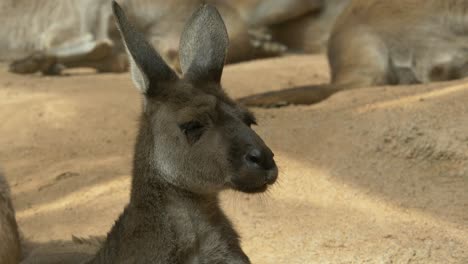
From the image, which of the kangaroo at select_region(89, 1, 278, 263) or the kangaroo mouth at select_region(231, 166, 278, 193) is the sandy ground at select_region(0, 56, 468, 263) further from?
the kangaroo mouth at select_region(231, 166, 278, 193)

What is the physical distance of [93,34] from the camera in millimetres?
10062

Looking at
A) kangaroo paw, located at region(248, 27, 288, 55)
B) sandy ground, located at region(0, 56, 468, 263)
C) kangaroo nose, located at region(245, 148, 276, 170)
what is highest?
kangaroo nose, located at region(245, 148, 276, 170)

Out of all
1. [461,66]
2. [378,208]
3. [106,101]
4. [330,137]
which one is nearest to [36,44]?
[106,101]

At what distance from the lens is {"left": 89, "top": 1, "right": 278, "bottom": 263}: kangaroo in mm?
3674

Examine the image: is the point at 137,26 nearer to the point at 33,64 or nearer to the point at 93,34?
the point at 93,34

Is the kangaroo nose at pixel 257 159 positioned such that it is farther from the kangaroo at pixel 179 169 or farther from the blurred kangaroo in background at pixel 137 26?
the blurred kangaroo in background at pixel 137 26

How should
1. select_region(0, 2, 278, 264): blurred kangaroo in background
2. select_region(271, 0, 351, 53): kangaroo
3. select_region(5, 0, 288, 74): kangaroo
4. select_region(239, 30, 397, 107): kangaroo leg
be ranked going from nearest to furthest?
1. select_region(0, 2, 278, 264): blurred kangaroo in background
2. select_region(239, 30, 397, 107): kangaroo leg
3. select_region(5, 0, 288, 74): kangaroo
4. select_region(271, 0, 351, 53): kangaroo

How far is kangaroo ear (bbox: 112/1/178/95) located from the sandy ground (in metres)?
1.20

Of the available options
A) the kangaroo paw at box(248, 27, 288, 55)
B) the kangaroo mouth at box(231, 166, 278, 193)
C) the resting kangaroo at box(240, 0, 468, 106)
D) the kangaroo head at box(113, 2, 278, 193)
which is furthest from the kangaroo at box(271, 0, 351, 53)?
the kangaroo mouth at box(231, 166, 278, 193)

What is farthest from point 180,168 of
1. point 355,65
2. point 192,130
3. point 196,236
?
point 355,65

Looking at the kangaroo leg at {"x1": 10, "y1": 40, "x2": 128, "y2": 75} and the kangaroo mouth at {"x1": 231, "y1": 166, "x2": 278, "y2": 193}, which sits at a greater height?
the kangaroo mouth at {"x1": 231, "y1": 166, "x2": 278, "y2": 193}

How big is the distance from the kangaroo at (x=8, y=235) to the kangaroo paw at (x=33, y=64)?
4.79m

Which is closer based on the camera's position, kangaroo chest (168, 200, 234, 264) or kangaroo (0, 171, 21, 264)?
kangaroo chest (168, 200, 234, 264)

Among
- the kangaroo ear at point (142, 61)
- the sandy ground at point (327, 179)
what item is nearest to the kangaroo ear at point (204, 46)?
the kangaroo ear at point (142, 61)
